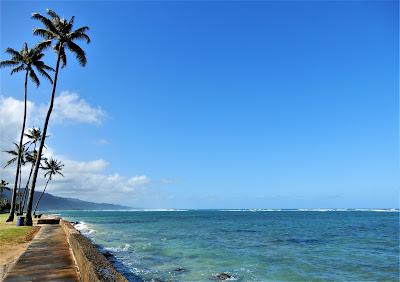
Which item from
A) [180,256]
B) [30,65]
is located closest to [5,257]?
[180,256]

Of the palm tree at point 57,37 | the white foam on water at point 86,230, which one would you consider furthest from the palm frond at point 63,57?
the white foam on water at point 86,230

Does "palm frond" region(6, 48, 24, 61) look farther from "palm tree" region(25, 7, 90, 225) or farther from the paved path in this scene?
the paved path

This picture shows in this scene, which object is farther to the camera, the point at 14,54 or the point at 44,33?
the point at 14,54

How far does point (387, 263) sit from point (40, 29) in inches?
1196

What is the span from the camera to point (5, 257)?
544 inches

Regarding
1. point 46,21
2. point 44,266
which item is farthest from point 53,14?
point 44,266

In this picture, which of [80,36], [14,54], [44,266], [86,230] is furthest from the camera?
[86,230]

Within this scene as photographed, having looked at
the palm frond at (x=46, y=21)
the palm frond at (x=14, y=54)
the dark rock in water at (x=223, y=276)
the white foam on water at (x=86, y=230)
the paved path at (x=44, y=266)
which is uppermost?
the palm frond at (x=46, y=21)

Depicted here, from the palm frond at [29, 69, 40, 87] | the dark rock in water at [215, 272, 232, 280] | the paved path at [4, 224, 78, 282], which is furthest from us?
the palm frond at [29, 69, 40, 87]

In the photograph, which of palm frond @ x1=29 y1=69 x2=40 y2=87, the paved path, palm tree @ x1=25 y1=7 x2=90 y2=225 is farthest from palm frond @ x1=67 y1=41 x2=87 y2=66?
the paved path

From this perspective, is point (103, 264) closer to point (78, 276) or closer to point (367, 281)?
point (78, 276)

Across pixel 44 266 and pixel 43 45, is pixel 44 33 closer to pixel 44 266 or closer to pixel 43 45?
pixel 43 45

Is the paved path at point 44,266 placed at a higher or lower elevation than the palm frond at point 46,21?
lower

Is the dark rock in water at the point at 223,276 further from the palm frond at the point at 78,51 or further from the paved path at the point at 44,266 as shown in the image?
the palm frond at the point at 78,51
